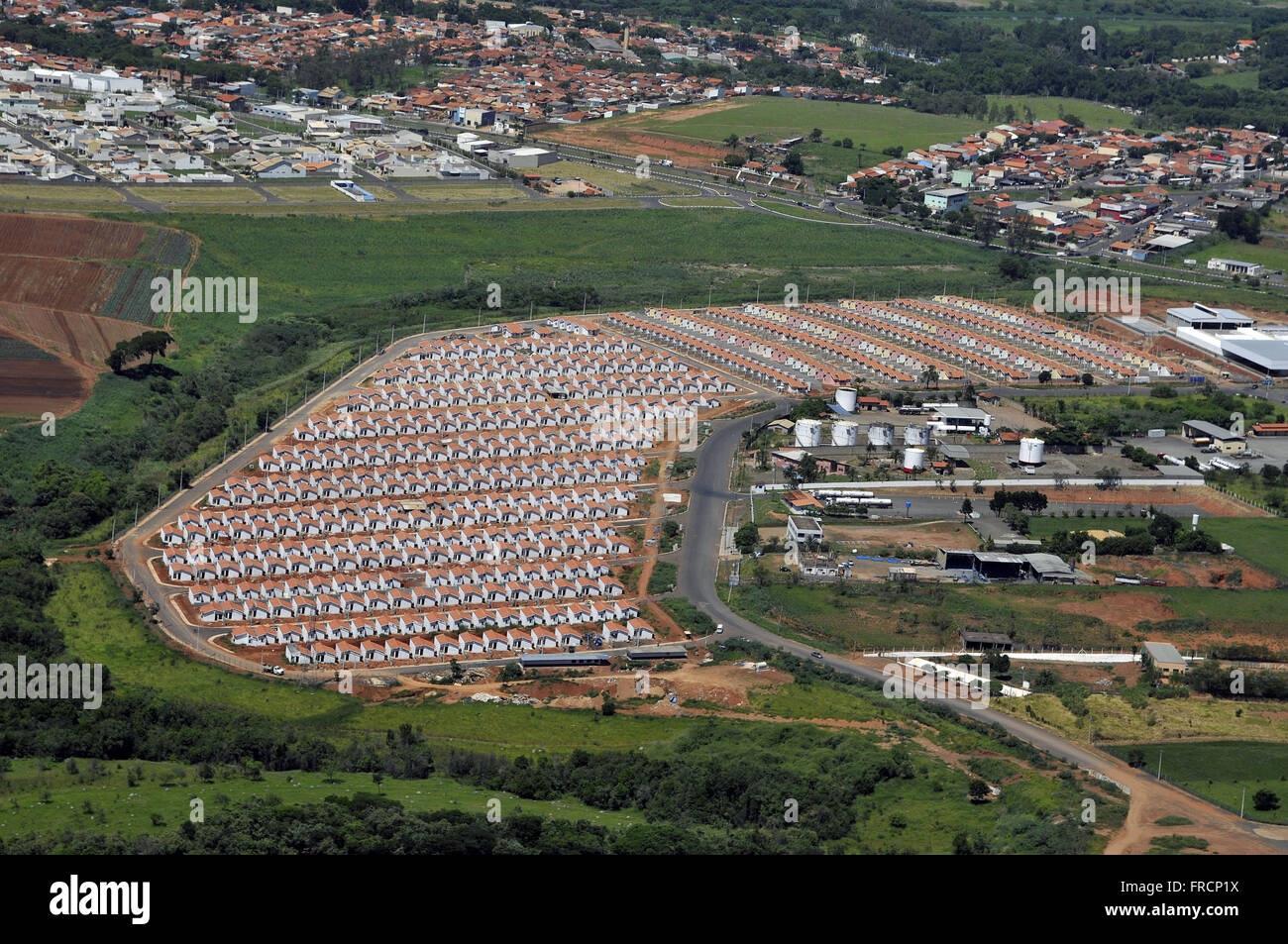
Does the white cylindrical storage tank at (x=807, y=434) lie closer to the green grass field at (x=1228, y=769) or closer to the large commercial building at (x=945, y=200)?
the green grass field at (x=1228, y=769)

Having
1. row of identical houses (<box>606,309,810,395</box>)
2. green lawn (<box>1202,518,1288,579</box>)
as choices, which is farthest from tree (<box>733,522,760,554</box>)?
row of identical houses (<box>606,309,810,395</box>)

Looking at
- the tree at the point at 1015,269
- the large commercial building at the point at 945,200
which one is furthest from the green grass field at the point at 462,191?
→ the tree at the point at 1015,269

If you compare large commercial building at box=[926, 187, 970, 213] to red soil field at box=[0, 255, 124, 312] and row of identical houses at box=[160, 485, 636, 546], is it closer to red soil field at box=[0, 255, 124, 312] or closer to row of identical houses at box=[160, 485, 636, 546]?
red soil field at box=[0, 255, 124, 312]

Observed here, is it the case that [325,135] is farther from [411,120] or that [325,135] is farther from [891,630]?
[891,630]

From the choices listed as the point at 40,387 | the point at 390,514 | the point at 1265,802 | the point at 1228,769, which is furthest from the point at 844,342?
the point at 1265,802

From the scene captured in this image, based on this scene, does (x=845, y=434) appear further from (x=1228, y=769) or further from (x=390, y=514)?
(x=1228, y=769)

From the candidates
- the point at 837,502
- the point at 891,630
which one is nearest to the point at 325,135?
the point at 837,502
